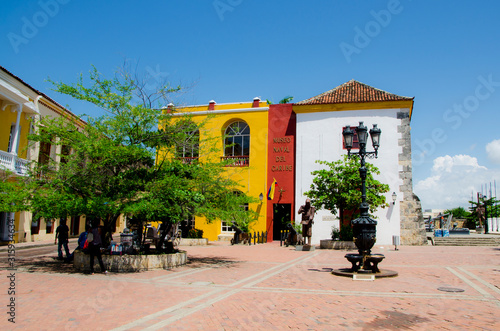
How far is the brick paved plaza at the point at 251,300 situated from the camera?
17.7 ft

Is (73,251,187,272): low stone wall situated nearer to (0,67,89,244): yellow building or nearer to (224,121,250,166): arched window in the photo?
(0,67,89,244): yellow building

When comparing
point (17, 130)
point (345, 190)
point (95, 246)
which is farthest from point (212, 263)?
point (17, 130)

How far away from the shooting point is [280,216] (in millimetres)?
24172

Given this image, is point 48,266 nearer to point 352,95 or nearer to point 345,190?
point 345,190

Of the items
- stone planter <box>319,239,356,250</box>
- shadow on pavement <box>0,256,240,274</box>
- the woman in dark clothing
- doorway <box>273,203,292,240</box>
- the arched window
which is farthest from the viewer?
the arched window

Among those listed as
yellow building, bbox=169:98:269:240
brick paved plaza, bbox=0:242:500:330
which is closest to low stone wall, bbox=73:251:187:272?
brick paved plaza, bbox=0:242:500:330

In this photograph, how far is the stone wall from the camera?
69.2 feet

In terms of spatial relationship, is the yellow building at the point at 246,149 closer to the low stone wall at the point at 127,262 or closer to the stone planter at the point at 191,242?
the stone planter at the point at 191,242

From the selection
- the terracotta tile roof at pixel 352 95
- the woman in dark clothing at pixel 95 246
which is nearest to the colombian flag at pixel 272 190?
the terracotta tile roof at pixel 352 95

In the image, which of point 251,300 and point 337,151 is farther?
point 337,151

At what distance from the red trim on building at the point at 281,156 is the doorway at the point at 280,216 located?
20cm

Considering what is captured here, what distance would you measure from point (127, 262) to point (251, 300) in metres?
5.11

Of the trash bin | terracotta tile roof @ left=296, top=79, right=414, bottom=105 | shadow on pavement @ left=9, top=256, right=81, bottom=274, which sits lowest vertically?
shadow on pavement @ left=9, top=256, right=81, bottom=274

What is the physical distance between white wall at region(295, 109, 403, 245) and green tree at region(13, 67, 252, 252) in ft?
36.4
